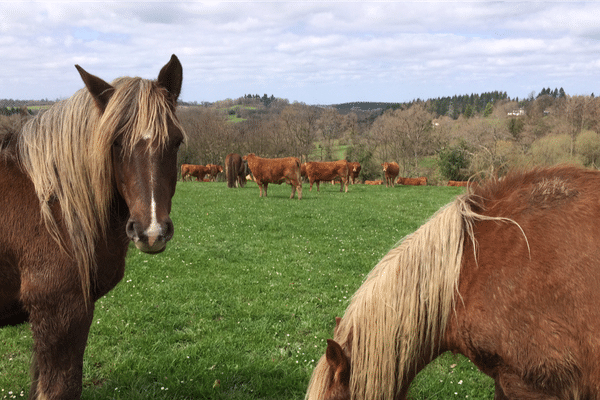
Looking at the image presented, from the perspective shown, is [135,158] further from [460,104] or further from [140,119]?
[460,104]

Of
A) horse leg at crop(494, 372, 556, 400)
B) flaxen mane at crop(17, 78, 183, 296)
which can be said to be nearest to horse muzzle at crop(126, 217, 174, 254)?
flaxen mane at crop(17, 78, 183, 296)

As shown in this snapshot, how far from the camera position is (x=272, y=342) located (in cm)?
491

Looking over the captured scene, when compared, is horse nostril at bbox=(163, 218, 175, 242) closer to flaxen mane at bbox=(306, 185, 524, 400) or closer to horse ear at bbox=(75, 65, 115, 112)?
horse ear at bbox=(75, 65, 115, 112)

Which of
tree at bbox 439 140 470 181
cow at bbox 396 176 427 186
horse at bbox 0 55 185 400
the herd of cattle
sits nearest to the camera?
horse at bbox 0 55 185 400

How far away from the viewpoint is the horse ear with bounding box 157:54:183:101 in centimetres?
269

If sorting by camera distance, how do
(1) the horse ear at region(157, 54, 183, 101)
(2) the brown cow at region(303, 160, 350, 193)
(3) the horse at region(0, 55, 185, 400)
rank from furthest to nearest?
(2) the brown cow at region(303, 160, 350, 193), (1) the horse ear at region(157, 54, 183, 101), (3) the horse at region(0, 55, 185, 400)

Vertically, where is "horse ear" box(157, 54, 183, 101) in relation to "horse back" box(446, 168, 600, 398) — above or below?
above

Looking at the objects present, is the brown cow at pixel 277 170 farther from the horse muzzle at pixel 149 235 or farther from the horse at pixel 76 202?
the horse muzzle at pixel 149 235

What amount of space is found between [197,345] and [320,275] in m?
3.33

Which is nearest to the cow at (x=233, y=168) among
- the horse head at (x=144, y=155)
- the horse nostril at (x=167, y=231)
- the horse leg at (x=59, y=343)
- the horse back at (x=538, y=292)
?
the horse head at (x=144, y=155)

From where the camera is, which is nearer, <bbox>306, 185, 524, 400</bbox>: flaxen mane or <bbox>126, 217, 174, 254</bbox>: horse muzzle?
<bbox>126, 217, 174, 254</bbox>: horse muzzle

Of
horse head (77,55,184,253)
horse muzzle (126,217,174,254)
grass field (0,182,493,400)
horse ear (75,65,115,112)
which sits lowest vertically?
grass field (0,182,493,400)

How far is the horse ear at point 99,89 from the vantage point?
2.44 m

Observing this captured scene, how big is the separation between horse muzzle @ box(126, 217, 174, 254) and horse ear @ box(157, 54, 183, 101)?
3.53ft
